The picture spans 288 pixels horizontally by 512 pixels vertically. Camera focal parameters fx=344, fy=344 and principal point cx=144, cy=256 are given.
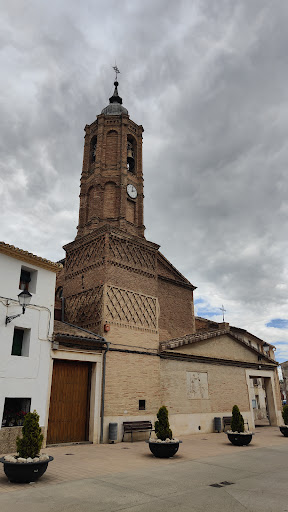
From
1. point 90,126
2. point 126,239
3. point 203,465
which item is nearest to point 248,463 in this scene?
point 203,465

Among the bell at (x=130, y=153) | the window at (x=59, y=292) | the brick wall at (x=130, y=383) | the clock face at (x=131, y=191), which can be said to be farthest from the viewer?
the bell at (x=130, y=153)

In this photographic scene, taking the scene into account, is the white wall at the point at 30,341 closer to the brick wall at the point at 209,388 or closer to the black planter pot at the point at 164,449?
the black planter pot at the point at 164,449

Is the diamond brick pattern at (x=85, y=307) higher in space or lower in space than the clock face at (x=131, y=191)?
lower

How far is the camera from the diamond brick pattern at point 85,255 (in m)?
18.7

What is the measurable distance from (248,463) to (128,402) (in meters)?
7.04

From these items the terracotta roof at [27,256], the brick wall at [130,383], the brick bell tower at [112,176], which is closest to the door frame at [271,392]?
the brick wall at [130,383]

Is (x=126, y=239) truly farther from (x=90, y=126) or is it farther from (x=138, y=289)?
(x=90, y=126)

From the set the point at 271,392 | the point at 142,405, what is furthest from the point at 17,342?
the point at 271,392

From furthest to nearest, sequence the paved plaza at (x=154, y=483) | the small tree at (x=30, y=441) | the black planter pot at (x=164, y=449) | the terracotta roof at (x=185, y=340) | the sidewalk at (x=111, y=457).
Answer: the terracotta roof at (x=185, y=340) < the black planter pot at (x=164, y=449) < the sidewalk at (x=111, y=457) < the small tree at (x=30, y=441) < the paved plaza at (x=154, y=483)

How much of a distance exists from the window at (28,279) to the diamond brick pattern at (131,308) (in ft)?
14.0

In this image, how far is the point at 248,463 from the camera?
10539 millimetres

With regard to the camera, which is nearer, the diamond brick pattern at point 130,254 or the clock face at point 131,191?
the diamond brick pattern at point 130,254

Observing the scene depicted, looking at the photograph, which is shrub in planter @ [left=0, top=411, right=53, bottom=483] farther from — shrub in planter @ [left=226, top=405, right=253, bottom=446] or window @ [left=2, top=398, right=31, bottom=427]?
shrub in planter @ [left=226, top=405, right=253, bottom=446]

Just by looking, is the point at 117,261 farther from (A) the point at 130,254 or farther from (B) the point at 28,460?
(B) the point at 28,460
